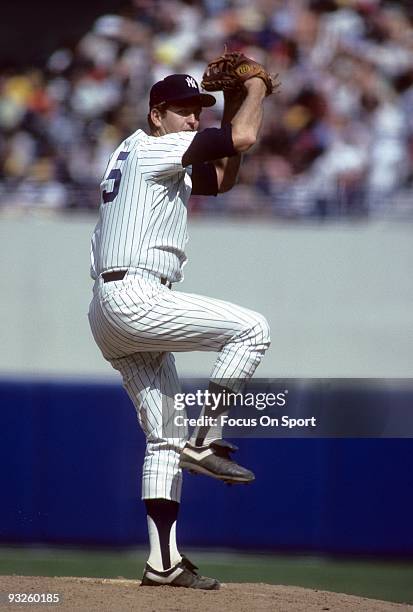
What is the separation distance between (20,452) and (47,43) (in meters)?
1.46

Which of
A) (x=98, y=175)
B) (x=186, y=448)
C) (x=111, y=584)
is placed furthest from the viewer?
(x=98, y=175)

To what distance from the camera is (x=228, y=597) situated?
7.64 ft

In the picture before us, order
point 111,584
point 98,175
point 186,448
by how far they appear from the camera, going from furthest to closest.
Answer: point 98,175 → point 111,584 → point 186,448

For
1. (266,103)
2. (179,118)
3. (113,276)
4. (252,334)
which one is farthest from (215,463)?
(266,103)

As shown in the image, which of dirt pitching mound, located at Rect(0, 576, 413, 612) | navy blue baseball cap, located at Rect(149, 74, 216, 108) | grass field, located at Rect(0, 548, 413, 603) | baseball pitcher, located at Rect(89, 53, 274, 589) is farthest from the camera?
grass field, located at Rect(0, 548, 413, 603)

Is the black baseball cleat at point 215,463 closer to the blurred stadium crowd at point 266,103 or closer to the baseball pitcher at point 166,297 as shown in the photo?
the baseball pitcher at point 166,297

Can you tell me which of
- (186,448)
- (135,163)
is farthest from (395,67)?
(186,448)

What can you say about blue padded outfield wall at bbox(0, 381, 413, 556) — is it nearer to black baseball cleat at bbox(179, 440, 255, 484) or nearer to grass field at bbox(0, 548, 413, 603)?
grass field at bbox(0, 548, 413, 603)

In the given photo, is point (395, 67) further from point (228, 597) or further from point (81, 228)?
point (228, 597)

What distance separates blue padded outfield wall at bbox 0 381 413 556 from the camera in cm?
371

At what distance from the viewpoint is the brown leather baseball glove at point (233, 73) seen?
236 cm

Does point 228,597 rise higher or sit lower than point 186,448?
lower

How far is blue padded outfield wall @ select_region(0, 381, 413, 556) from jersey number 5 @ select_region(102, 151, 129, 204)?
4.98 feet

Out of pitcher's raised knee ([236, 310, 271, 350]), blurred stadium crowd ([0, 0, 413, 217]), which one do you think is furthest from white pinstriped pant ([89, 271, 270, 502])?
blurred stadium crowd ([0, 0, 413, 217])
